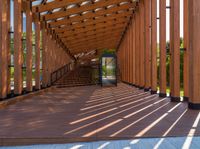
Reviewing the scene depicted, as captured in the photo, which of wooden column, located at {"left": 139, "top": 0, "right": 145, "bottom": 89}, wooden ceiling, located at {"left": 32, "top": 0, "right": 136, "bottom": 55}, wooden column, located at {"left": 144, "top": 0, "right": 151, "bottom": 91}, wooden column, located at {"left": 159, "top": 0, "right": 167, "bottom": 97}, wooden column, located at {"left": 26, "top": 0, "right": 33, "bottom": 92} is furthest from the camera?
wooden column, located at {"left": 139, "top": 0, "right": 145, "bottom": 89}

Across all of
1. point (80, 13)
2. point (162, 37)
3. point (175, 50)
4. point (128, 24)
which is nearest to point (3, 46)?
point (175, 50)

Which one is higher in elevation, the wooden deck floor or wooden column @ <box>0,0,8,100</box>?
wooden column @ <box>0,0,8,100</box>

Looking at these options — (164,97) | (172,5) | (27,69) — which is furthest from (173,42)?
(27,69)

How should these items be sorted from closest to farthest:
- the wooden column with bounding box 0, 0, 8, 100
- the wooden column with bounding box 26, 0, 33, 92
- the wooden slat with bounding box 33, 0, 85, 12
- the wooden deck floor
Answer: the wooden deck floor, the wooden column with bounding box 0, 0, 8, 100, the wooden column with bounding box 26, 0, 33, 92, the wooden slat with bounding box 33, 0, 85, 12

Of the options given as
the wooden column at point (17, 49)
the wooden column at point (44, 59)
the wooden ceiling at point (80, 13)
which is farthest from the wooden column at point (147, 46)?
the wooden column at point (17, 49)

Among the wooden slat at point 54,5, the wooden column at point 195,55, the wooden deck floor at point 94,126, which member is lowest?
the wooden deck floor at point 94,126

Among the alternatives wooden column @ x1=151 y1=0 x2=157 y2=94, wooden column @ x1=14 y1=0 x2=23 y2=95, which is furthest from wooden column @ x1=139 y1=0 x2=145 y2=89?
wooden column @ x1=14 y1=0 x2=23 y2=95

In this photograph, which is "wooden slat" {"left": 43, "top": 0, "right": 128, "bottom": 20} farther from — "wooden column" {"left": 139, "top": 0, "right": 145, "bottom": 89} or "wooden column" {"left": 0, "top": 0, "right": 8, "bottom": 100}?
"wooden column" {"left": 0, "top": 0, "right": 8, "bottom": 100}

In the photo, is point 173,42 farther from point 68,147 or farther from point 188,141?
point 68,147

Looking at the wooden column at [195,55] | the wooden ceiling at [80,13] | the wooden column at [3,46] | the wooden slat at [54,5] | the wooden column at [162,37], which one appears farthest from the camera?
the wooden ceiling at [80,13]

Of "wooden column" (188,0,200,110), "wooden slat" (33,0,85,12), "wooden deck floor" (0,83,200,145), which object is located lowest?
"wooden deck floor" (0,83,200,145)

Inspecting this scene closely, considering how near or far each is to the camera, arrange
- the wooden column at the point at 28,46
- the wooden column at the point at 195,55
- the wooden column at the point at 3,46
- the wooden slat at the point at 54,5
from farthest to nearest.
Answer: the wooden slat at the point at 54,5, the wooden column at the point at 28,46, the wooden column at the point at 3,46, the wooden column at the point at 195,55

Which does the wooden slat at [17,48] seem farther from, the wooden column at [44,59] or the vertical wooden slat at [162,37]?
the vertical wooden slat at [162,37]

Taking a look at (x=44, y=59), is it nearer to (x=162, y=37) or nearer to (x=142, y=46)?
(x=142, y=46)
